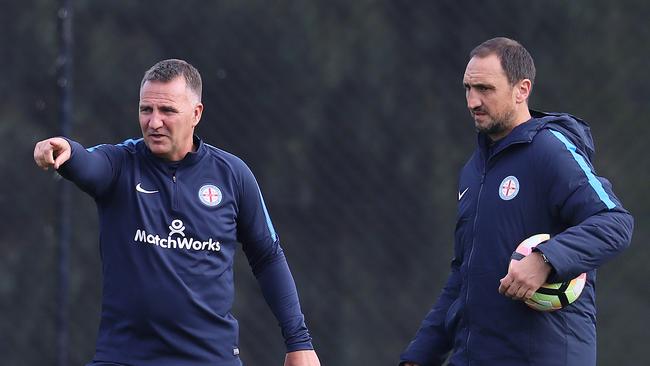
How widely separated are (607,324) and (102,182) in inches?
126

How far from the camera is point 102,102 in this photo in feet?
20.1

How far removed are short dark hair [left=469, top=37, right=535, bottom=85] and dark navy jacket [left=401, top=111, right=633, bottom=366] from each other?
18 cm

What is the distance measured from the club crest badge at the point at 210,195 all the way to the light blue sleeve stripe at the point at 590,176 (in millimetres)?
1282

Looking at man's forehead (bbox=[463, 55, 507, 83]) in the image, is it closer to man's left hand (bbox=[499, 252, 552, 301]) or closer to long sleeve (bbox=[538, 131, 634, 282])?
long sleeve (bbox=[538, 131, 634, 282])

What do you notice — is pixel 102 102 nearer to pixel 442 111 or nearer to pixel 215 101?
pixel 215 101

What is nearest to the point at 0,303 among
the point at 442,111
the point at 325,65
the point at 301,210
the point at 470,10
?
the point at 301,210

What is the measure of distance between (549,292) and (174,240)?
137 centimetres

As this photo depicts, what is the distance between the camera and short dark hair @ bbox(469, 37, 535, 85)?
4.39 metres

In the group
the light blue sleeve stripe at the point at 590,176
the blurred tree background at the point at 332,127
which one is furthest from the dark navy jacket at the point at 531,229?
the blurred tree background at the point at 332,127

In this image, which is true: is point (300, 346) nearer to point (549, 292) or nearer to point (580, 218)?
point (549, 292)

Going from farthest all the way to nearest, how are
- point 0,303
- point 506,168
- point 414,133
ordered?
point 414,133 → point 0,303 → point 506,168

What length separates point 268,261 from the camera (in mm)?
4828

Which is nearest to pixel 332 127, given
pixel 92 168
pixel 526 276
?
pixel 92 168

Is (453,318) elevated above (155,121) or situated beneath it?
situated beneath
